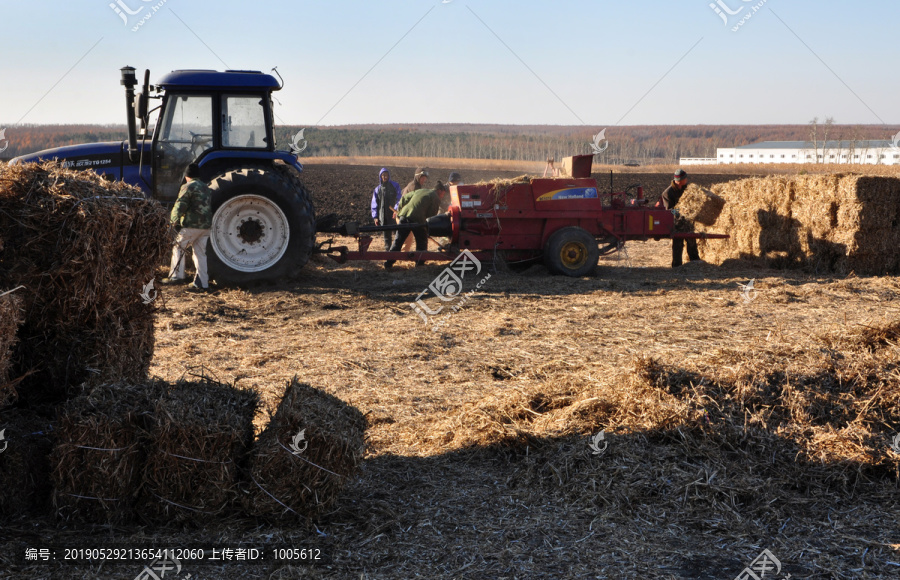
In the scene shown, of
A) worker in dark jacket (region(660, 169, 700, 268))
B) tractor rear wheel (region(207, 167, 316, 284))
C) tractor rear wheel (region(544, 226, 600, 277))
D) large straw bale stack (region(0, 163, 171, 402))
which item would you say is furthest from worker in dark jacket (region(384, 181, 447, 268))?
large straw bale stack (region(0, 163, 171, 402))

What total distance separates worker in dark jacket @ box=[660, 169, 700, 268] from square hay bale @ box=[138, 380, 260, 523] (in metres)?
10.3

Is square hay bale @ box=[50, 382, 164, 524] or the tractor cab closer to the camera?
square hay bale @ box=[50, 382, 164, 524]

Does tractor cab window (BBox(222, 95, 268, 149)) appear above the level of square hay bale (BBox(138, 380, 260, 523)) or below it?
above

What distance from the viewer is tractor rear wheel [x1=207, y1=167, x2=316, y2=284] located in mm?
9477

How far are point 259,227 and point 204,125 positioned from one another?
4.87 feet

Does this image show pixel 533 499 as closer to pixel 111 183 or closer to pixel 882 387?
pixel 882 387

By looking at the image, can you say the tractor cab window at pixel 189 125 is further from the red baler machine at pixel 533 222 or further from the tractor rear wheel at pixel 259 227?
the red baler machine at pixel 533 222

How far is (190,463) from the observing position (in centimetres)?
338

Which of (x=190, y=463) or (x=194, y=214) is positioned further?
(x=194, y=214)

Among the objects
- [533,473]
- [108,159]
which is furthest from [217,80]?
[533,473]

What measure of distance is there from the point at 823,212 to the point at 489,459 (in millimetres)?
9821

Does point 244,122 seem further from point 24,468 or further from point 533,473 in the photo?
point 533,473

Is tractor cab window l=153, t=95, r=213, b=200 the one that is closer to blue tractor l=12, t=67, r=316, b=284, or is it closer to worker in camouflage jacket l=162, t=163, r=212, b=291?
blue tractor l=12, t=67, r=316, b=284

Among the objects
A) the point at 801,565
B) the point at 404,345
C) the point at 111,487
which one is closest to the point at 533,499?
the point at 801,565
